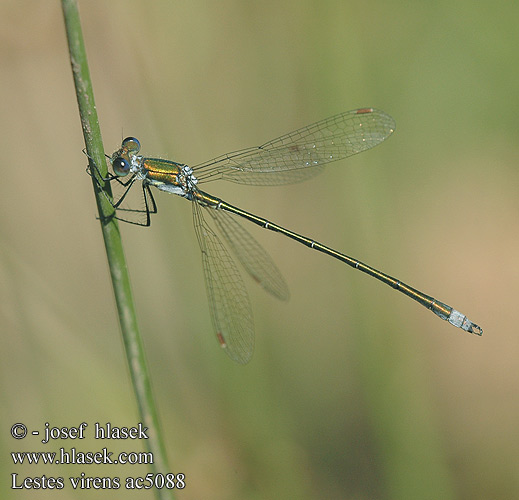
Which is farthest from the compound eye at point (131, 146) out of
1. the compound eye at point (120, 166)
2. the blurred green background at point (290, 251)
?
the blurred green background at point (290, 251)

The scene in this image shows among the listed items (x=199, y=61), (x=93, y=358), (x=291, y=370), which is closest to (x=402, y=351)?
(x=291, y=370)

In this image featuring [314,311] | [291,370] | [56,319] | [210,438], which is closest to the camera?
[56,319]

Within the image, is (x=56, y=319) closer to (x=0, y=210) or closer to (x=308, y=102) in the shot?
(x=0, y=210)

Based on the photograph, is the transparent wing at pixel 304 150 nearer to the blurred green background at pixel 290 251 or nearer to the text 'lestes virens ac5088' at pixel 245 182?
the text 'lestes virens ac5088' at pixel 245 182

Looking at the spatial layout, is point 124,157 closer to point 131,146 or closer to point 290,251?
point 131,146

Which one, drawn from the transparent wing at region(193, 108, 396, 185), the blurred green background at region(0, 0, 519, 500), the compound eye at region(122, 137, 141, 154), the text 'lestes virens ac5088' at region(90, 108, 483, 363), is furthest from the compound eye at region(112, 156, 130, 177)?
the transparent wing at region(193, 108, 396, 185)

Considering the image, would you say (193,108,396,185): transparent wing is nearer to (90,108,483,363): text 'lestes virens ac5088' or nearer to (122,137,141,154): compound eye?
(90,108,483,363): text 'lestes virens ac5088'
